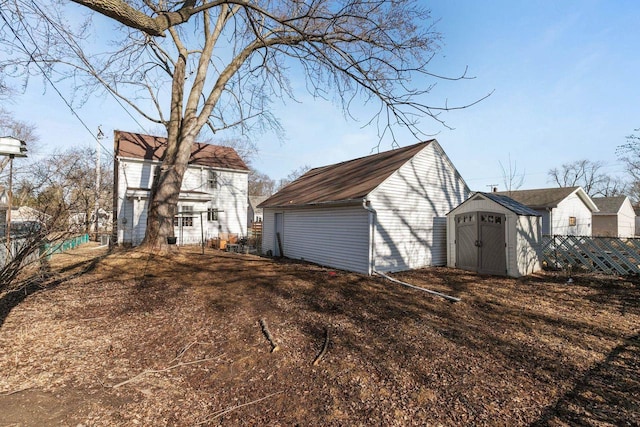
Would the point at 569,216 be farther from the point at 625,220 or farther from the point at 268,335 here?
the point at 268,335

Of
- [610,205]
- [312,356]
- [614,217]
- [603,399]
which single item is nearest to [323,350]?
[312,356]

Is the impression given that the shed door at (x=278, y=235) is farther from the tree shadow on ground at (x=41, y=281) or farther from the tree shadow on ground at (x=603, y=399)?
the tree shadow on ground at (x=603, y=399)

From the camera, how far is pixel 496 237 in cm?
1035

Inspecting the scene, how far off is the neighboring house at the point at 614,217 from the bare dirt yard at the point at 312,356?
31198 millimetres

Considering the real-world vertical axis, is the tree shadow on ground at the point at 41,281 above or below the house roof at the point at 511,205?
below

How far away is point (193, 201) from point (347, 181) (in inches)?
460

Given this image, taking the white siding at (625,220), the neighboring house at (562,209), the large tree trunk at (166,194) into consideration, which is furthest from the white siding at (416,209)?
the white siding at (625,220)

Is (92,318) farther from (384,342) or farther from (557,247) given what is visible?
(557,247)

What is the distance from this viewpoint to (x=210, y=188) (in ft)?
71.4

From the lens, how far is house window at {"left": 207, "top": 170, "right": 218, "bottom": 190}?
21.7 metres

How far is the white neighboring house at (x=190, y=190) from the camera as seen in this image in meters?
18.5

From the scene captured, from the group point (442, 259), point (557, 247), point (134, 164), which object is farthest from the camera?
point (134, 164)

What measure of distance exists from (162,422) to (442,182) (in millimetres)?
12162

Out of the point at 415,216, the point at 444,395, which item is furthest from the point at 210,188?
the point at 444,395
